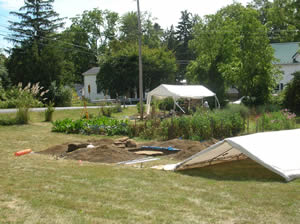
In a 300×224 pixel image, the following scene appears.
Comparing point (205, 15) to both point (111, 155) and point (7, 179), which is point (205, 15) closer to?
point (111, 155)

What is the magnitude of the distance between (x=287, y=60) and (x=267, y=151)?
41474 mm

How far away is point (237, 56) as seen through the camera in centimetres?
3394

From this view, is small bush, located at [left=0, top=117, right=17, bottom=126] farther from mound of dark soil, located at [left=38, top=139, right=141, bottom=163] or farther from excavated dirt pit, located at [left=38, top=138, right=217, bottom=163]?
mound of dark soil, located at [left=38, top=139, right=141, bottom=163]

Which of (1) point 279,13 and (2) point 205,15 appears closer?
(1) point 279,13

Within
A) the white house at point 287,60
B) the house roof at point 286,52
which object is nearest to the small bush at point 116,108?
the white house at point 287,60

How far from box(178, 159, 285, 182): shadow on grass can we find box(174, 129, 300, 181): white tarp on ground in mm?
234

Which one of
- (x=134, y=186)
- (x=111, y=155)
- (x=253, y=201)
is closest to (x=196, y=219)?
(x=253, y=201)

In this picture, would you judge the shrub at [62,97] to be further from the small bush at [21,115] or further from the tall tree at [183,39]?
the tall tree at [183,39]

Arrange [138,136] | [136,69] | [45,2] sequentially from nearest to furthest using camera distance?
[138,136]
[136,69]
[45,2]

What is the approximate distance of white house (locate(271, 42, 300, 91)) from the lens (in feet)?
150

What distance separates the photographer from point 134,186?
7051mm

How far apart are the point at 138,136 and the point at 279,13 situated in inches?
790

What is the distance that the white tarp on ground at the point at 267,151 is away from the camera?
7535 millimetres

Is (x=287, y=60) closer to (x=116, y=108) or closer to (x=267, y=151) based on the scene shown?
(x=116, y=108)
